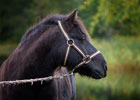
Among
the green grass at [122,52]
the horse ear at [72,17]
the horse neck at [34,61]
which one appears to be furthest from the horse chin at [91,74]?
the green grass at [122,52]

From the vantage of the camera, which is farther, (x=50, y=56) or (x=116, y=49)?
(x=116, y=49)

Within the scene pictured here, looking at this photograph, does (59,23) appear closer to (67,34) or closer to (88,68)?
→ (67,34)

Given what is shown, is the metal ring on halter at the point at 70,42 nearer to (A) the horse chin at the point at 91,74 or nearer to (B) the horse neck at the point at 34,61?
(B) the horse neck at the point at 34,61

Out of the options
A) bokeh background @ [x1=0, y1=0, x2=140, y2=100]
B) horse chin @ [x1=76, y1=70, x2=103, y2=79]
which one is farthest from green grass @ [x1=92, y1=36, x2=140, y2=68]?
horse chin @ [x1=76, y1=70, x2=103, y2=79]

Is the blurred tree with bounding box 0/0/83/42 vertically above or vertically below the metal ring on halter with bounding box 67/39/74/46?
above

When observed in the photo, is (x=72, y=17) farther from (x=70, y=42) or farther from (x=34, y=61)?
(x=34, y=61)

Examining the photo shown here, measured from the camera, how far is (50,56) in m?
4.39

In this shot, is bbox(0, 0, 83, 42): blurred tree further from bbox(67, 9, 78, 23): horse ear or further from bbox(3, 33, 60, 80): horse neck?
bbox(67, 9, 78, 23): horse ear

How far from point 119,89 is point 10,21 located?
24.4m

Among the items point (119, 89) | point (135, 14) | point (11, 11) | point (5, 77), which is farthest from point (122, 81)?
point (11, 11)

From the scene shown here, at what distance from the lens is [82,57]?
4312mm

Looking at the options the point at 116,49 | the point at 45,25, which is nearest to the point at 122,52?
the point at 116,49

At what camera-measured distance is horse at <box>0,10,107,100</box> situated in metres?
4.32

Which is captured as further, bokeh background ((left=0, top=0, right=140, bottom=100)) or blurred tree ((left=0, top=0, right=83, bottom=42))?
blurred tree ((left=0, top=0, right=83, bottom=42))
